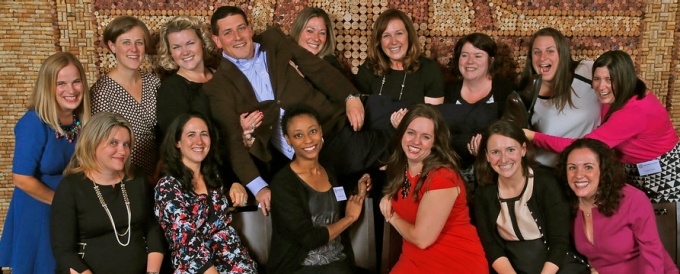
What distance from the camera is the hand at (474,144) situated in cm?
301

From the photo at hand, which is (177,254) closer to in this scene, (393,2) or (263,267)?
(263,267)

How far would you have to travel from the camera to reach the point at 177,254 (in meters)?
A: 2.76

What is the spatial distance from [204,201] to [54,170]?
0.80 meters

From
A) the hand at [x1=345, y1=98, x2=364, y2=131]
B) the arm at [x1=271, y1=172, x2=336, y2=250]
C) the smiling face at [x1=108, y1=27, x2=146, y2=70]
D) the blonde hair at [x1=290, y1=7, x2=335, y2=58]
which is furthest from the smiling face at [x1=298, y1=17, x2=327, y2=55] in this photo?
the arm at [x1=271, y1=172, x2=336, y2=250]

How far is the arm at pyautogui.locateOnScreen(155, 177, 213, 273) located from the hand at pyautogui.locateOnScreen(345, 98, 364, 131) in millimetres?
860

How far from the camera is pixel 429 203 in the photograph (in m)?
2.64

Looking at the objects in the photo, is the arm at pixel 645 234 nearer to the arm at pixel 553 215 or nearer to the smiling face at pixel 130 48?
the arm at pixel 553 215

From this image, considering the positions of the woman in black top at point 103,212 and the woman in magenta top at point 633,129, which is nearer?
the woman in black top at point 103,212

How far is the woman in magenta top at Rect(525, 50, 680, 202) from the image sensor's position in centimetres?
304

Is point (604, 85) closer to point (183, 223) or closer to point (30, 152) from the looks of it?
point (183, 223)

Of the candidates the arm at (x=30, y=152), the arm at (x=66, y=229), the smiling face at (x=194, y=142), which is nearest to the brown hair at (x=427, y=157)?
the smiling face at (x=194, y=142)

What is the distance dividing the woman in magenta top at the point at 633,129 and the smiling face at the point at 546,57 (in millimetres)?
245

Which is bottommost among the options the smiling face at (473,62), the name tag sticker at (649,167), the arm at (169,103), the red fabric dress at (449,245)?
the red fabric dress at (449,245)

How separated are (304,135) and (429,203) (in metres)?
0.64
